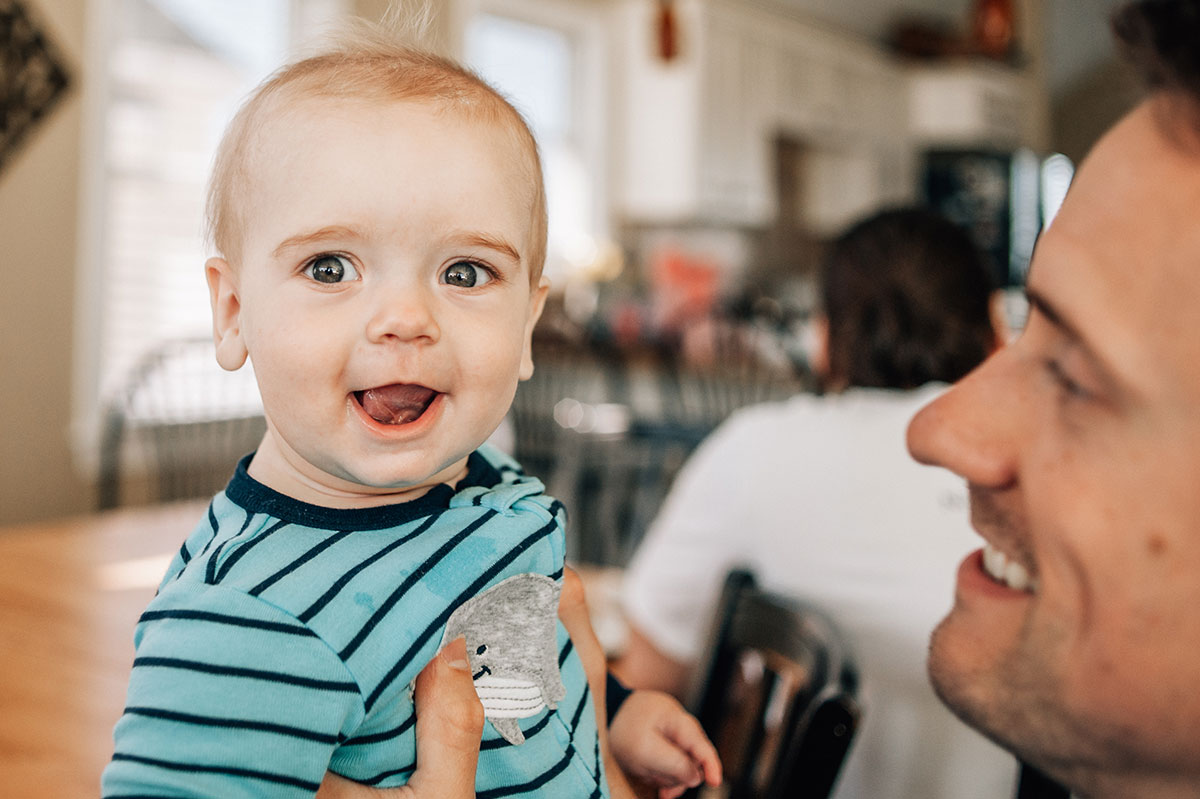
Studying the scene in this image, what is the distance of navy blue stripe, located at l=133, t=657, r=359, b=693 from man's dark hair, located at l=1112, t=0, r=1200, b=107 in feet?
1.43

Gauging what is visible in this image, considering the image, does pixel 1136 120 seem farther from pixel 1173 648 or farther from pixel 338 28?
pixel 338 28

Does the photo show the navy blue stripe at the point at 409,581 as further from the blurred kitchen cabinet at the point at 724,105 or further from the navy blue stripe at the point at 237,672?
the blurred kitchen cabinet at the point at 724,105

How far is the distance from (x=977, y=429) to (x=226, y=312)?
40 cm

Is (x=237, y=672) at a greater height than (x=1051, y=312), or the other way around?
(x=1051, y=312)

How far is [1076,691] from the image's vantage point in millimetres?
439

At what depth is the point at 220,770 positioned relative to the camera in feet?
1.49

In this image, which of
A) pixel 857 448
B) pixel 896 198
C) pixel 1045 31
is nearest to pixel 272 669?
pixel 857 448

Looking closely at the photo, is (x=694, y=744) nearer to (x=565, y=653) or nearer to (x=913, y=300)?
(x=565, y=653)

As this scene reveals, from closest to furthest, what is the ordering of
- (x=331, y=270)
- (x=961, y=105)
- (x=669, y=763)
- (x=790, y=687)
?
1. (x=331, y=270)
2. (x=669, y=763)
3. (x=790, y=687)
4. (x=961, y=105)

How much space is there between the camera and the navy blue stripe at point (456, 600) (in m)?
0.50

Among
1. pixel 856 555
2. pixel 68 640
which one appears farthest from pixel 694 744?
pixel 68 640

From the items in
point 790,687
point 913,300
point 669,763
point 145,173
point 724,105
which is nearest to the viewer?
point 669,763

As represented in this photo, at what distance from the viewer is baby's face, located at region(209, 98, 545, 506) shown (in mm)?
504

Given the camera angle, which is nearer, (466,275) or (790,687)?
(466,275)
